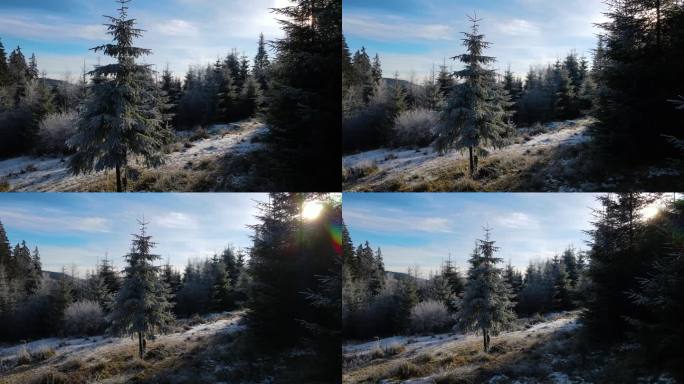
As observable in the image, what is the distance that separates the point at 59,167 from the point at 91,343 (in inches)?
88.2

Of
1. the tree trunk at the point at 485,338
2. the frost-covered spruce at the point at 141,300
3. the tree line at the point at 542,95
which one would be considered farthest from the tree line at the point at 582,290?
the frost-covered spruce at the point at 141,300

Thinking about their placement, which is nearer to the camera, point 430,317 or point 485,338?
point 485,338

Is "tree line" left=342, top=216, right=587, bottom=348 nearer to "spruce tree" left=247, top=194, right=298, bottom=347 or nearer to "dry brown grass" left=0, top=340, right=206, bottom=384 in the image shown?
"spruce tree" left=247, top=194, right=298, bottom=347

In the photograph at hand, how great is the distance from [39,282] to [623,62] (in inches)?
308

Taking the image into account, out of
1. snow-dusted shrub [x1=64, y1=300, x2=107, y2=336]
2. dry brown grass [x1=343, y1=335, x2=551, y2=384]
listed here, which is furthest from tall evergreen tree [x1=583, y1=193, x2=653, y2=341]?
snow-dusted shrub [x1=64, y1=300, x2=107, y2=336]

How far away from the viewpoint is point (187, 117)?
241 inches

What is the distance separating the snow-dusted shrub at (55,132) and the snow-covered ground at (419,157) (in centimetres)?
325

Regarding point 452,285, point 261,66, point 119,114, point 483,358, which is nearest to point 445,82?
point 261,66

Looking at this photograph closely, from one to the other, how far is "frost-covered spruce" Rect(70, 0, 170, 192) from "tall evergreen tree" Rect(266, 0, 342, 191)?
1452 millimetres

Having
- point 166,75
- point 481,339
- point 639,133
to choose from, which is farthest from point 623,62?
point 166,75

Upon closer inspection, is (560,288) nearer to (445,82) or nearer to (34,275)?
(445,82)

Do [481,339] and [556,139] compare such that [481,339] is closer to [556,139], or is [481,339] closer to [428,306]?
[428,306]

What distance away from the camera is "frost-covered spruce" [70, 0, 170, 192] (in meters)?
5.51

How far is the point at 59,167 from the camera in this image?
556 cm
